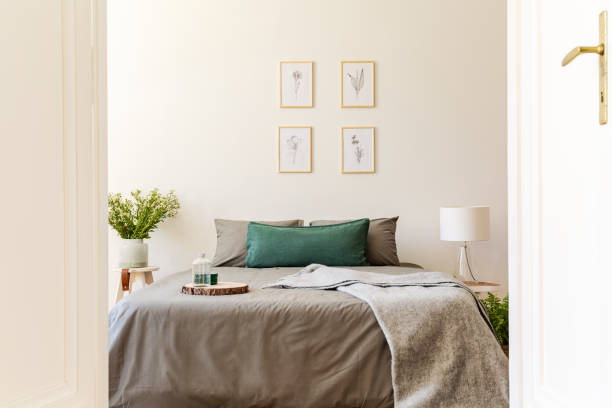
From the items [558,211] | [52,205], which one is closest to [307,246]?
[558,211]

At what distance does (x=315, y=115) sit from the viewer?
4.68 meters

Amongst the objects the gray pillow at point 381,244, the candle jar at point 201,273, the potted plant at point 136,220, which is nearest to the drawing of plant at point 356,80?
the gray pillow at point 381,244

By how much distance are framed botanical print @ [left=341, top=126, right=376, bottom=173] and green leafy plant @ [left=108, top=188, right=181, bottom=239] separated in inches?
58.8

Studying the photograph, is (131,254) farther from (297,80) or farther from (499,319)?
(499,319)

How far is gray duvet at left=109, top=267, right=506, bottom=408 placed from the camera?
249 centimetres

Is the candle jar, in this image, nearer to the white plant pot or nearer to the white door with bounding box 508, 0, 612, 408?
the white plant pot

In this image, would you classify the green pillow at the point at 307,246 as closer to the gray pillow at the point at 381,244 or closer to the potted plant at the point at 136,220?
the gray pillow at the point at 381,244

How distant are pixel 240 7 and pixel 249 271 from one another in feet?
7.63

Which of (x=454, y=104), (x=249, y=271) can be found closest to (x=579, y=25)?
(x=249, y=271)

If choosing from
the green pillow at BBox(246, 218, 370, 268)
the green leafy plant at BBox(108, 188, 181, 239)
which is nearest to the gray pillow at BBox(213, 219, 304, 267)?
the green pillow at BBox(246, 218, 370, 268)

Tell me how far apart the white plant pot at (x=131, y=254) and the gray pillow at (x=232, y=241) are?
1.89 ft

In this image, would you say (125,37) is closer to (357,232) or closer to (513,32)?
(357,232)

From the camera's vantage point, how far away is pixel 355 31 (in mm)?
4676

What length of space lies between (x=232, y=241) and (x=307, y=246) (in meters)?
0.62
